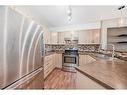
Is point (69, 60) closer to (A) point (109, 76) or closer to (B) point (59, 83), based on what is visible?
(B) point (59, 83)

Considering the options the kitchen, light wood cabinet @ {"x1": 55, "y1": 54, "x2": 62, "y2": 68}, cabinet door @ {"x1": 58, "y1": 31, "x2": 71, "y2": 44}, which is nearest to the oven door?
A: the kitchen

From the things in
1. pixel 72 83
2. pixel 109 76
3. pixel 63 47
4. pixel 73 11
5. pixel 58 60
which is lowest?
pixel 72 83

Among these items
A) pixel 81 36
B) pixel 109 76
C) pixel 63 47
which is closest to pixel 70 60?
pixel 63 47

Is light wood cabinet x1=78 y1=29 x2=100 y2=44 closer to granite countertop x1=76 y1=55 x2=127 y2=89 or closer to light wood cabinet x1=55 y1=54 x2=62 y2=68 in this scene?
light wood cabinet x1=55 y1=54 x2=62 y2=68

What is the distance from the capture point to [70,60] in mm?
5578

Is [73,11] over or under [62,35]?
over

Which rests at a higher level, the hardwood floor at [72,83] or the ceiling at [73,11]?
the ceiling at [73,11]

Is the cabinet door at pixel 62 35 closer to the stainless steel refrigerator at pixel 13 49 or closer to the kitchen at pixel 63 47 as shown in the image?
→ the kitchen at pixel 63 47

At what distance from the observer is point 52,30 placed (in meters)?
6.46

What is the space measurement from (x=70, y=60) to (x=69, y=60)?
0.17ft

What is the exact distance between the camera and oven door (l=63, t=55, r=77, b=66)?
216 inches

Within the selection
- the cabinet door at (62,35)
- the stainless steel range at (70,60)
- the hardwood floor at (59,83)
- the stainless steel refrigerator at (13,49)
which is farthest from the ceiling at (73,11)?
the hardwood floor at (59,83)

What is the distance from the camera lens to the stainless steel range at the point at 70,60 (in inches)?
215

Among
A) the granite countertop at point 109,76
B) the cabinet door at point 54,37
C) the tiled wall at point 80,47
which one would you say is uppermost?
the cabinet door at point 54,37
